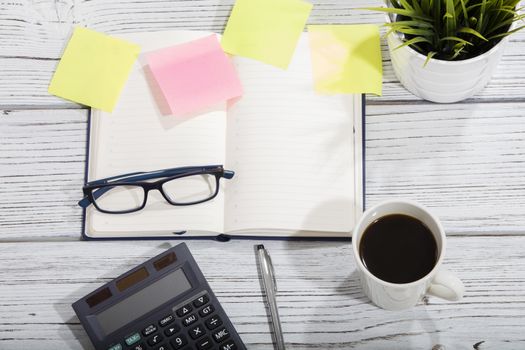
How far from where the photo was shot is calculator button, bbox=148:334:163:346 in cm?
78

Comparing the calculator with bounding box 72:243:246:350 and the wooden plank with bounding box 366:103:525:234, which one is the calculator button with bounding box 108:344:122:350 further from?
the wooden plank with bounding box 366:103:525:234

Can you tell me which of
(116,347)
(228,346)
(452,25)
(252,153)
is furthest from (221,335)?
(452,25)

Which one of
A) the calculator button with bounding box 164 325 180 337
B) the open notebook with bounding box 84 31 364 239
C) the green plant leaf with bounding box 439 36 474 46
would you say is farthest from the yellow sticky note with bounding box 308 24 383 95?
the calculator button with bounding box 164 325 180 337

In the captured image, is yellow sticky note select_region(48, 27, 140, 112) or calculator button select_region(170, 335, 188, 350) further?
yellow sticky note select_region(48, 27, 140, 112)

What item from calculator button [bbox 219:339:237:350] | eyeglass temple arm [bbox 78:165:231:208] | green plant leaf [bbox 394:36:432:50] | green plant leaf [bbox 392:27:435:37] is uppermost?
green plant leaf [bbox 392:27:435:37]

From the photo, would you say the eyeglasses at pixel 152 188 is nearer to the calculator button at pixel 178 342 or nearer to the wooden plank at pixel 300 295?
the wooden plank at pixel 300 295

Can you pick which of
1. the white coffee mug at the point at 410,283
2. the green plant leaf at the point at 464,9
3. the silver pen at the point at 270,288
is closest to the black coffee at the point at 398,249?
the white coffee mug at the point at 410,283

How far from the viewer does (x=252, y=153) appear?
33.3 inches

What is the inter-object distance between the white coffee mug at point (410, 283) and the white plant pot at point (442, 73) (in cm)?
16

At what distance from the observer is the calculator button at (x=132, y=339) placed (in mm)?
782

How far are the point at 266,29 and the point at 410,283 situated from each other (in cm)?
39

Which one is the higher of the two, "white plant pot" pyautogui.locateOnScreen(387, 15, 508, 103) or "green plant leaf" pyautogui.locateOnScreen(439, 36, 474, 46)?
"green plant leaf" pyautogui.locateOnScreen(439, 36, 474, 46)

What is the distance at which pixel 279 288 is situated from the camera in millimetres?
823

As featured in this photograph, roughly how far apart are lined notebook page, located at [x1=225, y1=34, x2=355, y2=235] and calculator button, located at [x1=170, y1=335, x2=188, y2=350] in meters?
0.14
